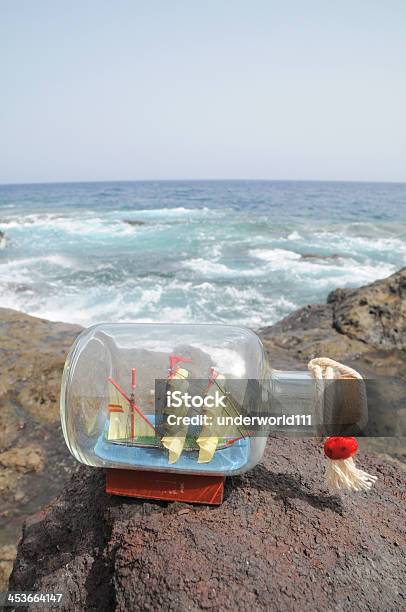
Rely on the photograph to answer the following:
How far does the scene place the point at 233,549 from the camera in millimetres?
1827

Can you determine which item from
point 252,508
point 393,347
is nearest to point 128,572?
point 252,508

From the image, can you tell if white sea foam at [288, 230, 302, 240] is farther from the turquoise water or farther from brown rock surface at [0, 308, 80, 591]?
brown rock surface at [0, 308, 80, 591]

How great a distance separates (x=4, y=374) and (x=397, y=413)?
4.05 meters

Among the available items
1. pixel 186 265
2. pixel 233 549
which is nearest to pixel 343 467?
pixel 233 549

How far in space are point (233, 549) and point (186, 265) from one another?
15.2 metres

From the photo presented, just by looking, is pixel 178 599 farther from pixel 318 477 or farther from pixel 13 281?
pixel 13 281

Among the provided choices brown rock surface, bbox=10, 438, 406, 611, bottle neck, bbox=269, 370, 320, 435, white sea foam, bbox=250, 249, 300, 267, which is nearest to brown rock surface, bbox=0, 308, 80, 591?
brown rock surface, bbox=10, 438, 406, 611

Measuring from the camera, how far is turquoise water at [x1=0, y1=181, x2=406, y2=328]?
36.4 ft

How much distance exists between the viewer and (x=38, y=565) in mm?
2129

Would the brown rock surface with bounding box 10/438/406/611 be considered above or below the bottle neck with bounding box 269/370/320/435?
below

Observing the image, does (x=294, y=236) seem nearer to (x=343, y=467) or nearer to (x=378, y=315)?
(x=378, y=315)

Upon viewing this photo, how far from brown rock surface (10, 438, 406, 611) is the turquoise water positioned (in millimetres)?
7660

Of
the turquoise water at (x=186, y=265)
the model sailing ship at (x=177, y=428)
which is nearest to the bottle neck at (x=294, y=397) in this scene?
the model sailing ship at (x=177, y=428)

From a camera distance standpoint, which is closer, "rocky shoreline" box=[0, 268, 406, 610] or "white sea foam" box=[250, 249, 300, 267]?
"rocky shoreline" box=[0, 268, 406, 610]
